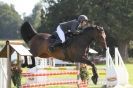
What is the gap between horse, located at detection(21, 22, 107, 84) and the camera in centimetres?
1062

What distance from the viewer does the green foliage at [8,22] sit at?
10230cm

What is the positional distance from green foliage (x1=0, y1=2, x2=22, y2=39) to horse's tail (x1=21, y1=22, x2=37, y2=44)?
8860 centimetres

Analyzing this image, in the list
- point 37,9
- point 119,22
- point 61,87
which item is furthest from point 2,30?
point 61,87

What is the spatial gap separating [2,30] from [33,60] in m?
92.9

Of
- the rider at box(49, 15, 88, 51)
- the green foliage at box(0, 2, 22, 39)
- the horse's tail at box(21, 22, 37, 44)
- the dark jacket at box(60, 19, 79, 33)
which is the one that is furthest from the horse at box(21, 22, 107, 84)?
the green foliage at box(0, 2, 22, 39)

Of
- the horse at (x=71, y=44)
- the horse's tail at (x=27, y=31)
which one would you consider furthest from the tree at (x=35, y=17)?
the horse at (x=71, y=44)

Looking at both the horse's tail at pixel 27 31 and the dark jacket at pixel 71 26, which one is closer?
the dark jacket at pixel 71 26

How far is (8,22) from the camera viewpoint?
10762cm

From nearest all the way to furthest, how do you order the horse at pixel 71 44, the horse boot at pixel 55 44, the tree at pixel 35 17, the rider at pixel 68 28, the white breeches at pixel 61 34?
the horse at pixel 71 44
the rider at pixel 68 28
the horse boot at pixel 55 44
the white breeches at pixel 61 34
the tree at pixel 35 17

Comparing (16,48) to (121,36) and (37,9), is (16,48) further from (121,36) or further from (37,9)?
(37,9)

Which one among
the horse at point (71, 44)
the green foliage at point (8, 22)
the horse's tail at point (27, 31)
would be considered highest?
the green foliage at point (8, 22)

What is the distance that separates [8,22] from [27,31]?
9688 cm

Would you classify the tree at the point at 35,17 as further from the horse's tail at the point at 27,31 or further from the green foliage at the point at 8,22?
the horse's tail at the point at 27,31

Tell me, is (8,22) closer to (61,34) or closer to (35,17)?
(35,17)
